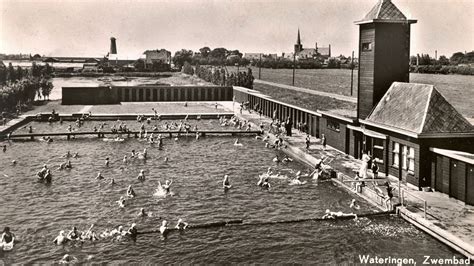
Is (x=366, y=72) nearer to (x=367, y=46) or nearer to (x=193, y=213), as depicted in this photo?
(x=367, y=46)

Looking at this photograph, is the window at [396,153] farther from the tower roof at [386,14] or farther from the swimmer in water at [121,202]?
the swimmer in water at [121,202]

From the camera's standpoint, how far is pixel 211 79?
150000 millimetres

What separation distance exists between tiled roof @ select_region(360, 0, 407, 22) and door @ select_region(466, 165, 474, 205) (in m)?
16.7

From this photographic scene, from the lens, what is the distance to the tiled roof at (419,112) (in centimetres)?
3372

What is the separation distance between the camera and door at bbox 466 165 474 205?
28.7 meters

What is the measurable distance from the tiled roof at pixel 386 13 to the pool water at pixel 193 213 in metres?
14.3

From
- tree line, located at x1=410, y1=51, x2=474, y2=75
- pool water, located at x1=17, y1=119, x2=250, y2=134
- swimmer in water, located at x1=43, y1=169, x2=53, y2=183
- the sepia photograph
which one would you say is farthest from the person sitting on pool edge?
tree line, located at x1=410, y1=51, x2=474, y2=75

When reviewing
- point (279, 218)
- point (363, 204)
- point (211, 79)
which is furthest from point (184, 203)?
point (211, 79)

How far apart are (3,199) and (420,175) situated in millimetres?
29120

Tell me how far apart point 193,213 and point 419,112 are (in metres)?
17.0

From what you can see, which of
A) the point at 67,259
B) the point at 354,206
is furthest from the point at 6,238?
the point at 354,206

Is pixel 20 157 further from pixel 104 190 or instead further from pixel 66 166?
pixel 104 190

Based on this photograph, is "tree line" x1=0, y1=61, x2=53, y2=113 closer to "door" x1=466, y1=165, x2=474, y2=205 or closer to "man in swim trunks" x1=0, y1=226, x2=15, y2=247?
"man in swim trunks" x1=0, y1=226, x2=15, y2=247

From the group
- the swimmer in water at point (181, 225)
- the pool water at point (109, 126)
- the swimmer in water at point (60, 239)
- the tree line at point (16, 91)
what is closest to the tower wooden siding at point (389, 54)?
the swimmer in water at point (181, 225)
